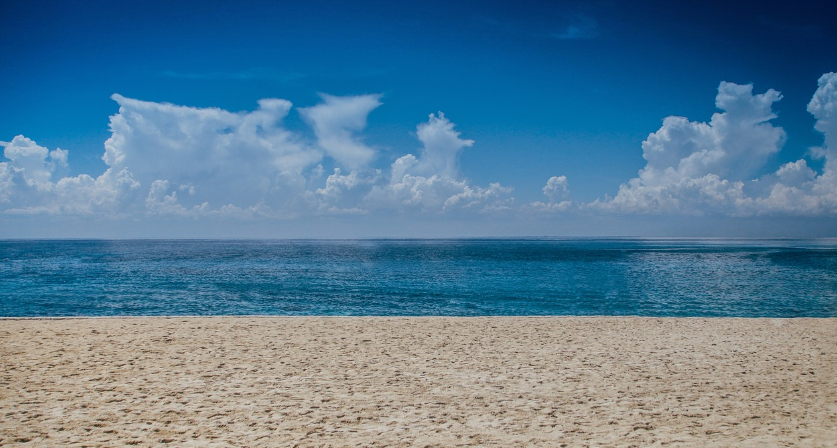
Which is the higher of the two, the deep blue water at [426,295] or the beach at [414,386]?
the beach at [414,386]

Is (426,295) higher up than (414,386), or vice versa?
(414,386)

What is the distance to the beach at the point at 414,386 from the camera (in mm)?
7195

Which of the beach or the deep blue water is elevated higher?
the beach

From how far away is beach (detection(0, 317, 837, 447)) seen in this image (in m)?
7.20

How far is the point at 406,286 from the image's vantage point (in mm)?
35375

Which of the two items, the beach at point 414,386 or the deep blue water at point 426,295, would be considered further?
the deep blue water at point 426,295

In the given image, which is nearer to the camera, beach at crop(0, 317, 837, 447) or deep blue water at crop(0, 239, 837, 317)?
beach at crop(0, 317, 837, 447)

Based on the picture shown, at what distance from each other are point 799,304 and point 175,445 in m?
31.1

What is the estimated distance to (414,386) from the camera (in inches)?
374

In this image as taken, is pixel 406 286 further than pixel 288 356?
Yes

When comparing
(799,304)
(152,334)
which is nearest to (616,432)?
(152,334)

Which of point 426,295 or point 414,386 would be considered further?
point 426,295

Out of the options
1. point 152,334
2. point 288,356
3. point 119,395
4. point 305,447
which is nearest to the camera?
point 305,447

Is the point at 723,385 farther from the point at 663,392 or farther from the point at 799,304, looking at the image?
the point at 799,304
